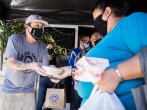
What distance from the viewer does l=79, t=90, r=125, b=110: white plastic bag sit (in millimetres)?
1265

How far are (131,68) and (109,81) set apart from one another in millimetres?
133

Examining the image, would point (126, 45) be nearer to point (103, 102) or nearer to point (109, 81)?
point (109, 81)

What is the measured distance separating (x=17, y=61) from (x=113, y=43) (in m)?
1.77

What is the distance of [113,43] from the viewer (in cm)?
142

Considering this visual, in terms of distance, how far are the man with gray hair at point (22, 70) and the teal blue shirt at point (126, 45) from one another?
1758 millimetres

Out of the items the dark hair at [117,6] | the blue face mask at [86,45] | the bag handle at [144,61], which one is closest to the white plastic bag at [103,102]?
the bag handle at [144,61]

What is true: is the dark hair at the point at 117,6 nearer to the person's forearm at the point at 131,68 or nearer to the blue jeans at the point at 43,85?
the person's forearm at the point at 131,68

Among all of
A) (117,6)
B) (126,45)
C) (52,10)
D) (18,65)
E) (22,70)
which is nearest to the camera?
(126,45)

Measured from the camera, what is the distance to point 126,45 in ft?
4.51

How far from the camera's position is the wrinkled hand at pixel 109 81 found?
4.25 ft

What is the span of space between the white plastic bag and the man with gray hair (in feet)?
5.97

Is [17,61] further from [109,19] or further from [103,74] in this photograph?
[103,74]

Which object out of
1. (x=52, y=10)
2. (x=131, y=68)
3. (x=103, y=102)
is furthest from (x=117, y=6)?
(x=52, y=10)

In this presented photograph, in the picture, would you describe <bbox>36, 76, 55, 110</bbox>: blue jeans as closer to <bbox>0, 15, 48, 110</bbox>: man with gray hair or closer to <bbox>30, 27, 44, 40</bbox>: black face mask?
<bbox>0, 15, 48, 110</bbox>: man with gray hair
